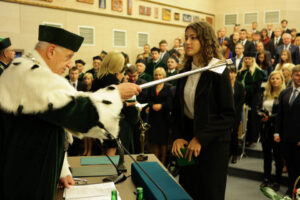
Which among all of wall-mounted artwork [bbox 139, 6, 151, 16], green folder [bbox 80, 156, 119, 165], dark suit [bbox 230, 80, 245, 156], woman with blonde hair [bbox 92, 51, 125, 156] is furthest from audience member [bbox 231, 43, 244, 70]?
green folder [bbox 80, 156, 119, 165]

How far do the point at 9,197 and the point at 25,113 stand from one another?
0.41 meters

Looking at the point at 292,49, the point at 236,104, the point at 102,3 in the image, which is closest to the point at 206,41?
the point at 236,104

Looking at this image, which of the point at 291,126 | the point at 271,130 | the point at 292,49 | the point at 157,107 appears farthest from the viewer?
the point at 292,49

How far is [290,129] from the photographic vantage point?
426cm

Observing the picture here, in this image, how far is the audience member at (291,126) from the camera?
422 cm

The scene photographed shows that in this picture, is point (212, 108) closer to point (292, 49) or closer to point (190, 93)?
point (190, 93)

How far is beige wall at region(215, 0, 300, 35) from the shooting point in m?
14.3

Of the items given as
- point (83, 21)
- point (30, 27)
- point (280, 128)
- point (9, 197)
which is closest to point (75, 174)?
point (9, 197)

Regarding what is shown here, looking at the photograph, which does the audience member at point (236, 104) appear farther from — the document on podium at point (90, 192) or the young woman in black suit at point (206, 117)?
the document on podium at point (90, 192)

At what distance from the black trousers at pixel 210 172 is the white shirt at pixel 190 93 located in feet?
0.90

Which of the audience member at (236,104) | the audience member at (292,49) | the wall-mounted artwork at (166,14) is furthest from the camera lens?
the wall-mounted artwork at (166,14)

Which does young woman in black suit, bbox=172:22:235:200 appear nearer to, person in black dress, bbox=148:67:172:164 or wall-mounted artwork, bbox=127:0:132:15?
person in black dress, bbox=148:67:172:164

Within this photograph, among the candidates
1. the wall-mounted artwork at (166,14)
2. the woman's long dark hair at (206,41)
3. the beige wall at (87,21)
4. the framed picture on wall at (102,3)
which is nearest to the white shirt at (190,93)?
the woman's long dark hair at (206,41)

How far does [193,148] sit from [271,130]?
308 centimetres
